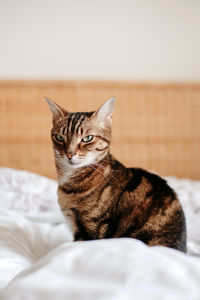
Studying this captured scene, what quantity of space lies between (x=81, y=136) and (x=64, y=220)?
1.38ft

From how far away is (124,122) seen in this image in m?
1.88

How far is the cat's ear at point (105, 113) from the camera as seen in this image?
2.67 feet

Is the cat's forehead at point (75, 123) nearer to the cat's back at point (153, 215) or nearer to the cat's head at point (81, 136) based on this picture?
the cat's head at point (81, 136)

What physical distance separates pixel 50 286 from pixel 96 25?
6.12 ft

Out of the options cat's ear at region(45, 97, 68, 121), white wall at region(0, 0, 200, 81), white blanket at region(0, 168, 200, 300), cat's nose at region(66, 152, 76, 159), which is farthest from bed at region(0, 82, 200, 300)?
cat's ear at region(45, 97, 68, 121)

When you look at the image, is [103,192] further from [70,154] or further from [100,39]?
[100,39]

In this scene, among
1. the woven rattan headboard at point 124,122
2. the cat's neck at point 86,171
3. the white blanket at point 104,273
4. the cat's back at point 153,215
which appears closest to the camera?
the white blanket at point 104,273

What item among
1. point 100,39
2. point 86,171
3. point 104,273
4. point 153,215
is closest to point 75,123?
point 86,171

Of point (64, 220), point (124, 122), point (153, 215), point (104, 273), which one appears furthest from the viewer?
point (124, 122)

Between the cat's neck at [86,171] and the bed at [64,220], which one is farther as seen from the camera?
the cat's neck at [86,171]

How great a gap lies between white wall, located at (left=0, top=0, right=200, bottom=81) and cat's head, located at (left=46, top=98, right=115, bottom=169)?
114 cm

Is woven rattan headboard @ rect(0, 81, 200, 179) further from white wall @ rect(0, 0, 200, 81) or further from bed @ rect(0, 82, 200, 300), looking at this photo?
white wall @ rect(0, 0, 200, 81)

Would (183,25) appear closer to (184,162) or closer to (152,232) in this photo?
(184,162)

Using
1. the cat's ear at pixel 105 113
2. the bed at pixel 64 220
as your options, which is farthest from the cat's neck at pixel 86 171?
the bed at pixel 64 220
